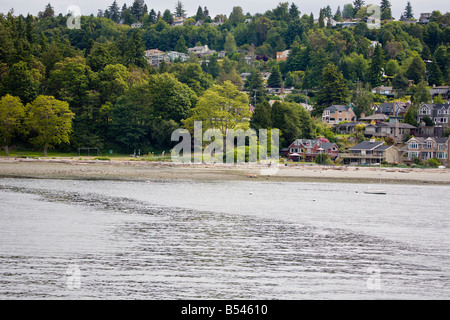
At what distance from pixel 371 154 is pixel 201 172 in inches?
953

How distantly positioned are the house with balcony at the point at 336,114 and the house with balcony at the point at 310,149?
17476 mm

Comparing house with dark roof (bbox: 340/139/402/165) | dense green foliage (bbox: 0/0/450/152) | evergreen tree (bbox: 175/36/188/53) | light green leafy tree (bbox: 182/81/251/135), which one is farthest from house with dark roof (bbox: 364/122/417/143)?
evergreen tree (bbox: 175/36/188/53)

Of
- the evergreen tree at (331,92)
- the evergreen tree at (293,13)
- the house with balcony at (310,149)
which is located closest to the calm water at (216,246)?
the house with balcony at (310,149)

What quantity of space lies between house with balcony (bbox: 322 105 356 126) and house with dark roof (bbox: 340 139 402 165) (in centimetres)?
1916

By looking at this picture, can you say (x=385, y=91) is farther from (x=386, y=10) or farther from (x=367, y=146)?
(x=386, y=10)

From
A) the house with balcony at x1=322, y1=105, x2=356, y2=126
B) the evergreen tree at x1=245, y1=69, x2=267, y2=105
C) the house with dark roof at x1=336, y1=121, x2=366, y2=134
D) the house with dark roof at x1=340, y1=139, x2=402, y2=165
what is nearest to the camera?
the house with dark roof at x1=340, y1=139, x2=402, y2=165

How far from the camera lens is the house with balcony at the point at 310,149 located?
66.6 m

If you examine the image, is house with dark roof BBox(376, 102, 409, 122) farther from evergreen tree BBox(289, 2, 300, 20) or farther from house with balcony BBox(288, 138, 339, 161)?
evergreen tree BBox(289, 2, 300, 20)

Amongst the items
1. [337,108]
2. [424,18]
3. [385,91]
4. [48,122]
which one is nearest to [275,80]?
[385,91]

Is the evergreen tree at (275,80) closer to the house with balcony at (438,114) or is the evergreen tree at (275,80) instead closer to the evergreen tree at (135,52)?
the evergreen tree at (135,52)

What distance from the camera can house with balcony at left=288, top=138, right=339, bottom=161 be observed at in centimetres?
6656

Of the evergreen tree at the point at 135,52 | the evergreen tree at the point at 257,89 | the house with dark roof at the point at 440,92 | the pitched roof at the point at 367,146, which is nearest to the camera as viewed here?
the pitched roof at the point at 367,146

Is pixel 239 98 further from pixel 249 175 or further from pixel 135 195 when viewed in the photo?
pixel 135 195

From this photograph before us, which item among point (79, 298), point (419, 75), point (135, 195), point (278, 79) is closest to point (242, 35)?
point (278, 79)
